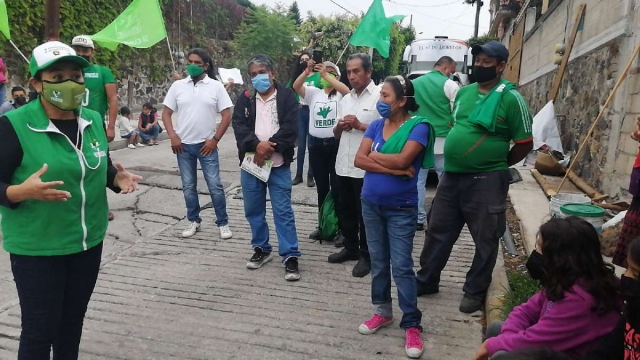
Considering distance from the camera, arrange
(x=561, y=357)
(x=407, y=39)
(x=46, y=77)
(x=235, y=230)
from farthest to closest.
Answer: (x=407, y=39) < (x=235, y=230) < (x=46, y=77) < (x=561, y=357)

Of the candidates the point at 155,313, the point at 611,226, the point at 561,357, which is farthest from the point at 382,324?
the point at 611,226

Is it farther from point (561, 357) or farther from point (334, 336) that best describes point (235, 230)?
point (561, 357)

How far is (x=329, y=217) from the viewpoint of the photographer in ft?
17.9

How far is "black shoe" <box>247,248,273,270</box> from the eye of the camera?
4.78 metres

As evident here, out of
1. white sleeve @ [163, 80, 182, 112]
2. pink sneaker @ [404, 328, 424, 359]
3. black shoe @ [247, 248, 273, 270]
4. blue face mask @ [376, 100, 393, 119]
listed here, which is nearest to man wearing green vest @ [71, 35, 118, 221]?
white sleeve @ [163, 80, 182, 112]

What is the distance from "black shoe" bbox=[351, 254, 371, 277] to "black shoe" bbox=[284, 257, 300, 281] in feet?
1.72

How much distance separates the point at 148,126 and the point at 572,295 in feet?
39.6

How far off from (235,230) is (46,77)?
3.74 meters

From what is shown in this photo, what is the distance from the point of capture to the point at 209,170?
5.60m

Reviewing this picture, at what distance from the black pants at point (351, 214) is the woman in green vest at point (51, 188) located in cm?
250

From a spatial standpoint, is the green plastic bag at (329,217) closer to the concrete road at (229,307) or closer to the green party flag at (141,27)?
the concrete road at (229,307)

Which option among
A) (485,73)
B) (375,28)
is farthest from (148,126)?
(485,73)

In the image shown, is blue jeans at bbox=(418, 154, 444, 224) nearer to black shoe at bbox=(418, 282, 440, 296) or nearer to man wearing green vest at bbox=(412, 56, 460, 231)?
man wearing green vest at bbox=(412, 56, 460, 231)

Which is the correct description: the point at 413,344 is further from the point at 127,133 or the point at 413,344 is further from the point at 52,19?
the point at 127,133
